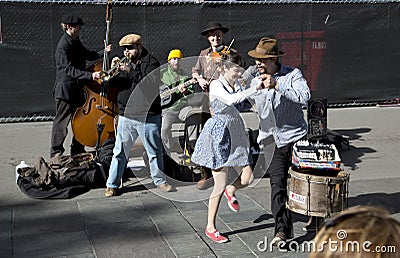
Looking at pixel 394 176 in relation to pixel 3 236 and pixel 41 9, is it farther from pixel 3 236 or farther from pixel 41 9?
pixel 41 9

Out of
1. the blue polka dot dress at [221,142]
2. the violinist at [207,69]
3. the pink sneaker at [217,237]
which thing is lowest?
the pink sneaker at [217,237]

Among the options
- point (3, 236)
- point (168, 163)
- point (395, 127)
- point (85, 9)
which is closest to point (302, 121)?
point (168, 163)

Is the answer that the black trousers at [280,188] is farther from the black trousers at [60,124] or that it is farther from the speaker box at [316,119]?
the black trousers at [60,124]

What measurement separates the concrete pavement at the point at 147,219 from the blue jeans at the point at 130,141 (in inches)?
11.7

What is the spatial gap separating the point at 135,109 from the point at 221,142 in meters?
1.61

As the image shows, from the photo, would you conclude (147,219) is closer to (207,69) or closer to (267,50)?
(207,69)

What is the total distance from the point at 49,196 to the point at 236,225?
7.05 feet

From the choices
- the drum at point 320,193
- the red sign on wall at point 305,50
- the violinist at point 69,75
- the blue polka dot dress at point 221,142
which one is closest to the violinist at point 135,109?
the violinist at point 69,75

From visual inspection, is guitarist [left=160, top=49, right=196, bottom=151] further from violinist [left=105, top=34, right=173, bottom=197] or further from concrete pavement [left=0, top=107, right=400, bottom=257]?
concrete pavement [left=0, top=107, right=400, bottom=257]

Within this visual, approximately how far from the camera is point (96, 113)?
7578mm

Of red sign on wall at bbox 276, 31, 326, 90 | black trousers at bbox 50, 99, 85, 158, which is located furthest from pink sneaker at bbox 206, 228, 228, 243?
red sign on wall at bbox 276, 31, 326, 90

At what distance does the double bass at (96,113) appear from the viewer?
24.6ft

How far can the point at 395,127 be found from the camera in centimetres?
1051

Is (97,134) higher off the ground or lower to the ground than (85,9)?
lower
